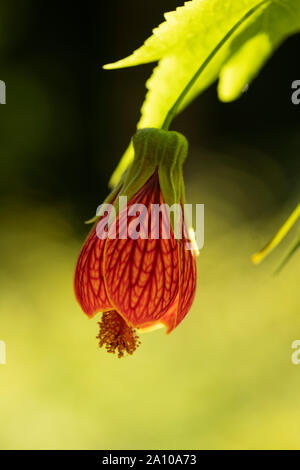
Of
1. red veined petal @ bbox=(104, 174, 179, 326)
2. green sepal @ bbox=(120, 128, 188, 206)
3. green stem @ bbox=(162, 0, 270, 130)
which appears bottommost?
Answer: red veined petal @ bbox=(104, 174, 179, 326)

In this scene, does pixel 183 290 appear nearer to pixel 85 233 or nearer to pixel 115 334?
pixel 115 334

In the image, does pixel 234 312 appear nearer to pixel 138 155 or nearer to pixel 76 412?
pixel 76 412

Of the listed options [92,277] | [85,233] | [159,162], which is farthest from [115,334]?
[85,233]

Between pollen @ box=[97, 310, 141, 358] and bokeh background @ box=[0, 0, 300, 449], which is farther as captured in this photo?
bokeh background @ box=[0, 0, 300, 449]

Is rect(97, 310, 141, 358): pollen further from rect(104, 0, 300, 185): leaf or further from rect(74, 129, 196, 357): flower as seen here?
rect(104, 0, 300, 185): leaf

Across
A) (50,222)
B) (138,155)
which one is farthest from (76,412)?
(138,155)

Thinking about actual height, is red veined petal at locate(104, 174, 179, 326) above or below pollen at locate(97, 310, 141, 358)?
above

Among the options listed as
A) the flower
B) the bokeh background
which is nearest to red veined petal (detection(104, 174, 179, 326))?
the flower
